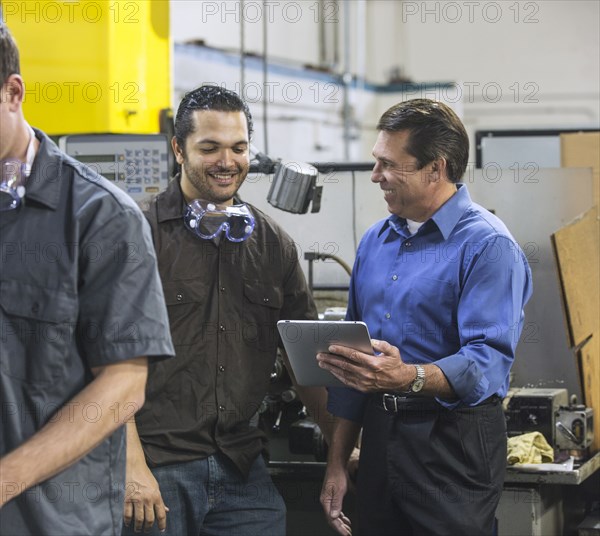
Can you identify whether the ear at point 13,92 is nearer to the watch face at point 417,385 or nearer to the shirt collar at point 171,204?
the shirt collar at point 171,204

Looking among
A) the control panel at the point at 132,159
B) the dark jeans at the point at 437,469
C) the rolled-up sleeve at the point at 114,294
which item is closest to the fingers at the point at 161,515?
the dark jeans at the point at 437,469

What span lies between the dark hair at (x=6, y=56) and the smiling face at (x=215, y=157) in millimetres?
742

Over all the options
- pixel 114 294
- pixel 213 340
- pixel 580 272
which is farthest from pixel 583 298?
pixel 114 294

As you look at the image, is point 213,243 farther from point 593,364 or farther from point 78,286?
point 593,364

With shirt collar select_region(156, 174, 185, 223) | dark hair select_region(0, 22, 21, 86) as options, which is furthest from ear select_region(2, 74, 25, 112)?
shirt collar select_region(156, 174, 185, 223)

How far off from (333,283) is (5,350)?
5.46 feet

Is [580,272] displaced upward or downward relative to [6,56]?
downward

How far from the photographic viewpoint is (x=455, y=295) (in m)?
1.84

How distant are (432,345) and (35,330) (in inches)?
34.7

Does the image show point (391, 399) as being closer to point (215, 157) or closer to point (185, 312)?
point (185, 312)

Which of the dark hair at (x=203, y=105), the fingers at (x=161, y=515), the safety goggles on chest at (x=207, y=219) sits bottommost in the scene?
the fingers at (x=161, y=515)

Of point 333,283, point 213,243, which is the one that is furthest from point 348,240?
point 213,243

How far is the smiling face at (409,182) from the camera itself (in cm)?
194

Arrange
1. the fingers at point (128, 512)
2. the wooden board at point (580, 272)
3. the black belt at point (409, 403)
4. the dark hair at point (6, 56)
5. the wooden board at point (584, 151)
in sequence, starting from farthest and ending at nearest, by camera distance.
Answer: 1. the wooden board at point (584, 151)
2. the wooden board at point (580, 272)
3. the black belt at point (409, 403)
4. the fingers at point (128, 512)
5. the dark hair at point (6, 56)
